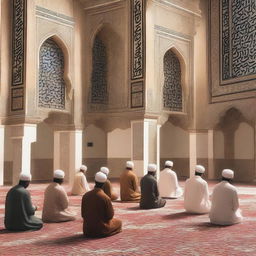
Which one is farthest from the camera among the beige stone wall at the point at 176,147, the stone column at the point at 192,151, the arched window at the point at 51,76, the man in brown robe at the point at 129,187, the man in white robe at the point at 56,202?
the beige stone wall at the point at 176,147

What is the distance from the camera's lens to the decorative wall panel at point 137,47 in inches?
475

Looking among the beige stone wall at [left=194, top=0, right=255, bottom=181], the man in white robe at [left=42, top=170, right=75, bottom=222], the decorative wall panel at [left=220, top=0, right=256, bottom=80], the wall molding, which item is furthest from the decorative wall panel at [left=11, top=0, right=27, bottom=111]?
the decorative wall panel at [left=220, top=0, right=256, bottom=80]

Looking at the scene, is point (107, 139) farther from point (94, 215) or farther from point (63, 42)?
point (94, 215)

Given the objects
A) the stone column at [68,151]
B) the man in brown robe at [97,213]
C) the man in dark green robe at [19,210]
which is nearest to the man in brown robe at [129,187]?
the man in dark green robe at [19,210]

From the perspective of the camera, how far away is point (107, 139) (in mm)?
14883

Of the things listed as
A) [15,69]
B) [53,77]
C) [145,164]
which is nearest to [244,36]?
[145,164]

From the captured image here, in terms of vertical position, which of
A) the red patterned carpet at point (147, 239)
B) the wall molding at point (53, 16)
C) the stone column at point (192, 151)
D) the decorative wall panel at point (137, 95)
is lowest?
the red patterned carpet at point (147, 239)

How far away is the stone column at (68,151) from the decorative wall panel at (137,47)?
2016mm

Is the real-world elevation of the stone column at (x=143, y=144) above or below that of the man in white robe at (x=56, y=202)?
above

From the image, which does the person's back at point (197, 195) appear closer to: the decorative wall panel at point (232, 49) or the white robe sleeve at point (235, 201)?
the white robe sleeve at point (235, 201)

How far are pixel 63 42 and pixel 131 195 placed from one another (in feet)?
19.1

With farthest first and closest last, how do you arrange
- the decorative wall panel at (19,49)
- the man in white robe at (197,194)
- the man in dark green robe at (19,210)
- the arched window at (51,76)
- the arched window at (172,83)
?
the arched window at (172,83) < the arched window at (51,76) < the decorative wall panel at (19,49) < the man in white robe at (197,194) < the man in dark green robe at (19,210)

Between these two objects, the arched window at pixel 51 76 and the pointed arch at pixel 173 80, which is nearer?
the arched window at pixel 51 76

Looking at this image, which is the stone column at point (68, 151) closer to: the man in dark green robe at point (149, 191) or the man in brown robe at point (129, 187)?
the man in brown robe at point (129, 187)
